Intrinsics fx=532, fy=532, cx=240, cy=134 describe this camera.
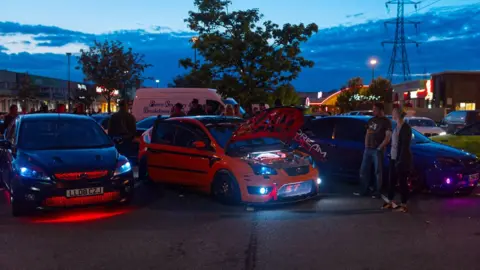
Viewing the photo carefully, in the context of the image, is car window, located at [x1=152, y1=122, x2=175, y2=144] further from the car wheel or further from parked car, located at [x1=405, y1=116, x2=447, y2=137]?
parked car, located at [x1=405, y1=116, x2=447, y2=137]

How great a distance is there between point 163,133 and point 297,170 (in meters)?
3.04

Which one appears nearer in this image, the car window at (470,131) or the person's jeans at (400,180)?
the person's jeans at (400,180)

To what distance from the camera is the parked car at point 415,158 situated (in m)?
9.34

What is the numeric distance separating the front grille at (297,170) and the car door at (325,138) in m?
2.01

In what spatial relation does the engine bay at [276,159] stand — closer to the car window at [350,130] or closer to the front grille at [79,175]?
the car window at [350,130]

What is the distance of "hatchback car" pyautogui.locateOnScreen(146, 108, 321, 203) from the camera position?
27.6 ft

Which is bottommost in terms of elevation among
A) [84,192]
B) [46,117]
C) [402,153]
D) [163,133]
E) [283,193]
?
[283,193]

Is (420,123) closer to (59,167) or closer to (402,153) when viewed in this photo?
(402,153)

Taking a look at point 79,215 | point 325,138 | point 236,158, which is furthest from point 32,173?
point 325,138

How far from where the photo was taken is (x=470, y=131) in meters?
13.0

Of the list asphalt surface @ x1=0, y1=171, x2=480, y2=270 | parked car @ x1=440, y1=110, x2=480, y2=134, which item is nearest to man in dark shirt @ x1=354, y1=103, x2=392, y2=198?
asphalt surface @ x1=0, y1=171, x2=480, y2=270

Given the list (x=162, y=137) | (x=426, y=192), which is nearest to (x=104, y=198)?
(x=162, y=137)

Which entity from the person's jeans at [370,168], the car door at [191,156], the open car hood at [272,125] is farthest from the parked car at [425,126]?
the car door at [191,156]

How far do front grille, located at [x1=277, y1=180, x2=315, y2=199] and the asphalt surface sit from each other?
0.23 m
